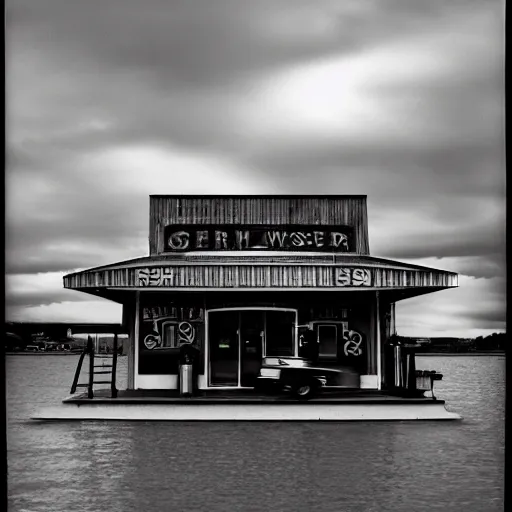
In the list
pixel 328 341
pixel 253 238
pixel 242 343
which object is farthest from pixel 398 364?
pixel 253 238

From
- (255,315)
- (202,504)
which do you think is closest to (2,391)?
(202,504)

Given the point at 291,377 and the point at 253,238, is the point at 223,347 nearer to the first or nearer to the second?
the point at 291,377

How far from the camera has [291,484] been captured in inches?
446

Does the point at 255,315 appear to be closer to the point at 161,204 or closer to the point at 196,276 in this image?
the point at 196,276

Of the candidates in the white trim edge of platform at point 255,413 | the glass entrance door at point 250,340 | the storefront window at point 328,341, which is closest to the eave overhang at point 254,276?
the glass entrance door at point 250,340

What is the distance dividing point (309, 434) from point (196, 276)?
5.29 m

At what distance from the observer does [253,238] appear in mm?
25344

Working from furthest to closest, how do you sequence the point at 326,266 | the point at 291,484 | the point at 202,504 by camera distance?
1. the point at 326,266
2. the point at 291,484
3. the point at 202,504

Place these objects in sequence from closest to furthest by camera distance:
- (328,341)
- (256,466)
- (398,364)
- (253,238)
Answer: (256,466) → (398,364) → (328,341) → (253,238)

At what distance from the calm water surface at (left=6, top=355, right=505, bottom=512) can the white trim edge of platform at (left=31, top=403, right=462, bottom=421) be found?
415 mm

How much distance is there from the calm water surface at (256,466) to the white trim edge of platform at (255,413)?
0.42 metres

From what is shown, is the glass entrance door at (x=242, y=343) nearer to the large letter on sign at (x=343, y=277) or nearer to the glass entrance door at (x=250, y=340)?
the glass entrance door at (x=250, y=340)

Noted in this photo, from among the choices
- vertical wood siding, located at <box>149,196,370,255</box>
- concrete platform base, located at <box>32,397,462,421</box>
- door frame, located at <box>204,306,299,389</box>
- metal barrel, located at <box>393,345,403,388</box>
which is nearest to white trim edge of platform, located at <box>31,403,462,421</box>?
concrete platform base, located at <box>32,397,462,421</box>

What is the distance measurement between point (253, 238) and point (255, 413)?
752 cm
